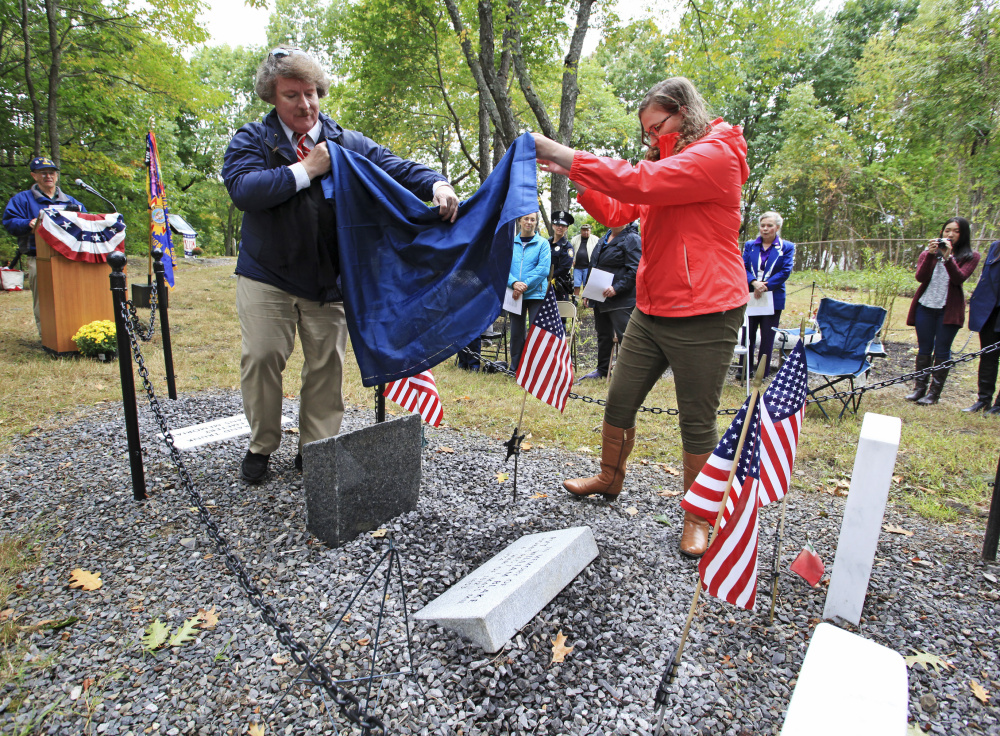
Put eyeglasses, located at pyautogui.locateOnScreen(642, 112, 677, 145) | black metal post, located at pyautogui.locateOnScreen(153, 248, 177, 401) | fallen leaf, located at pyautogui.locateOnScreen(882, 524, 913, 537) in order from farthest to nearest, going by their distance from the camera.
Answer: black metal post, located at pyautogui.locateOnScreen(153, 248, 177, 401), fallen leaf, located at pyautogui.locateOnScreen(882, 524, 913, 537), eyeglasses, located at pyautogui.locateOnScreen(642, 112, 677, 145)

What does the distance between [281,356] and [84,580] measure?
57.0 inches

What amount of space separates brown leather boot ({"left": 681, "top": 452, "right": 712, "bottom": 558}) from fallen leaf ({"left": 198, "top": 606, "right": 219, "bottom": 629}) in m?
2.42

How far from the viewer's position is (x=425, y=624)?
244 centimetres

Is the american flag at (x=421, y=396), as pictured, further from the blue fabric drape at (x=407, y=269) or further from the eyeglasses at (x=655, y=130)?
the eyeglasses at (x=655, y=130)

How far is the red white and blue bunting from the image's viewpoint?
6787 mm

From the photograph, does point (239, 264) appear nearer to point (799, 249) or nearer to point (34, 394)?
point (34, 394)

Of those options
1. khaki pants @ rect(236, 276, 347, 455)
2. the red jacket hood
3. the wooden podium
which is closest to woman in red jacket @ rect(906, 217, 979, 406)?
the red jacket hood

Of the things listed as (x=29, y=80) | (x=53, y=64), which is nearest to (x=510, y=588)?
(x=53, y=64)

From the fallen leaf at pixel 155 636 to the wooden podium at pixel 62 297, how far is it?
21.0 feet

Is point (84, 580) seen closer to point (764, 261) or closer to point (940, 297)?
point (764, 261)

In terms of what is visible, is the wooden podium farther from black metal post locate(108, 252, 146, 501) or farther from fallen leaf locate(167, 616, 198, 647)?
fallen leaf locate(167, 616, 198, 647)

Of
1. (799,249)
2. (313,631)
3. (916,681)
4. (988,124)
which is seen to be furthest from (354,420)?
(799,249)

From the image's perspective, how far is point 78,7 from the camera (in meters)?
13.4

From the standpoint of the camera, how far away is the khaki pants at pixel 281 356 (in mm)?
3227
